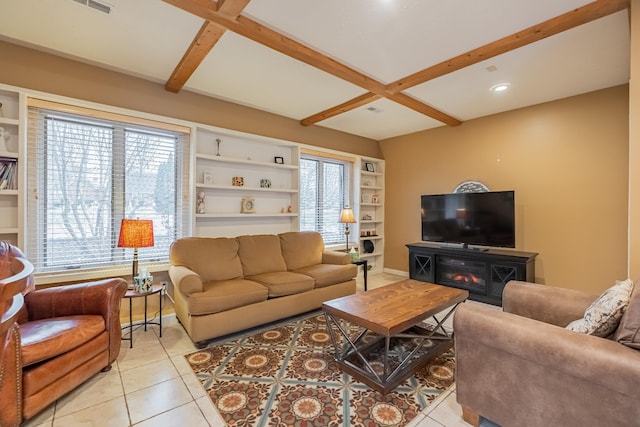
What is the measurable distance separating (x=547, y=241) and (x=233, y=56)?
14.1ft

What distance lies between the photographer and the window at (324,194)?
487 centimetres

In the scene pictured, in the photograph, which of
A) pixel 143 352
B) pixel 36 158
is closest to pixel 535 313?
pixel 143 352

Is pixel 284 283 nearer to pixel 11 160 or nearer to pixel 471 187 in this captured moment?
pixel 11 160

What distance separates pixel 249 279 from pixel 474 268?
3013mm

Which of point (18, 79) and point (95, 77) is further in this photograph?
point (95, 77)

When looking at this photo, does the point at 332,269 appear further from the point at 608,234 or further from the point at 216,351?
the point at 608,234

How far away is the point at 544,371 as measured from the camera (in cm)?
134

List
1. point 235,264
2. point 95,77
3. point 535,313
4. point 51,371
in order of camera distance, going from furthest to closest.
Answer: point 235,264 → point 95,77 → point 535,313 → point 51,371

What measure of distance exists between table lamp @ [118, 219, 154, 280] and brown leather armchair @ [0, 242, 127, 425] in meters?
0.46

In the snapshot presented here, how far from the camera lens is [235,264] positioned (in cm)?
332

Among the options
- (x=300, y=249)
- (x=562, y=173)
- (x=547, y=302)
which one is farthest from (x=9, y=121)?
(x=562, y=173)

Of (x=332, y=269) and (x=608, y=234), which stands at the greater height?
(x=608, y=234)

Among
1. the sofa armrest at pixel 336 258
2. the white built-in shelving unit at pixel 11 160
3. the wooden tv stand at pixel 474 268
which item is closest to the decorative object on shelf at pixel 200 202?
the white built-in shelving unit at pixel 11 160

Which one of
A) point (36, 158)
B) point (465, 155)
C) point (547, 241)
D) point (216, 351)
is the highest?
point (465, 155)
